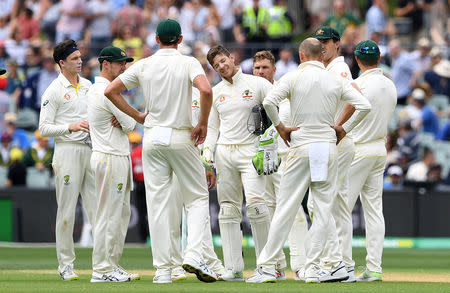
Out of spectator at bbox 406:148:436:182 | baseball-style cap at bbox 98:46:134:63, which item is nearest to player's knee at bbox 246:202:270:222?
baseball-style cap at bbox 98:46:134:63

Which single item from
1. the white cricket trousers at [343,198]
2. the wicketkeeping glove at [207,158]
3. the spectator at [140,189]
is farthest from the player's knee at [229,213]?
the spectator at [140,189]

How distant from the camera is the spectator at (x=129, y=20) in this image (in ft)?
77.6

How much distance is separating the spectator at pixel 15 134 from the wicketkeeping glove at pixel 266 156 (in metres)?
11.6

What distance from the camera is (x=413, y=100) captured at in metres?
22.2

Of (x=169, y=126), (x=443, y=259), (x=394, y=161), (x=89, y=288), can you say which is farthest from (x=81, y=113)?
(x=394, y=161)

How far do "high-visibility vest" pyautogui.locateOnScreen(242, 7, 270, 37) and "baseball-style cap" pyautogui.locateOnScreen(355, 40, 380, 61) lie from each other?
11.7m

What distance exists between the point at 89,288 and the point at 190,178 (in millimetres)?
1674

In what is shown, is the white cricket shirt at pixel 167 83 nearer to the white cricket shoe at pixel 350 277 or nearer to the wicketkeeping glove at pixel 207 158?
the wicketkeeping glove at pixel 207 158

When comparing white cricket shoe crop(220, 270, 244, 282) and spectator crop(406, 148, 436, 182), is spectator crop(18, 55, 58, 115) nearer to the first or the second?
spectator crop(406, 148, 436, 182)

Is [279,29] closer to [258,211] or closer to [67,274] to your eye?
[258,211]

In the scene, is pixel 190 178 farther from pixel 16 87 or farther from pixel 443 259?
pixel 16 87

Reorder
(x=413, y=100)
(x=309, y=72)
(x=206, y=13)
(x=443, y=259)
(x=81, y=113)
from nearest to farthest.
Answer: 1. (x=309, y=72)
2. (x=81, y=113)
3. (x=443, y=259)
4. (x=413, y=100)
5. (x=206, y=13)

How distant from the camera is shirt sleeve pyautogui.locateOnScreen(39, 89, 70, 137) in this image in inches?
458

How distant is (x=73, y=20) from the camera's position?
78.8ft
